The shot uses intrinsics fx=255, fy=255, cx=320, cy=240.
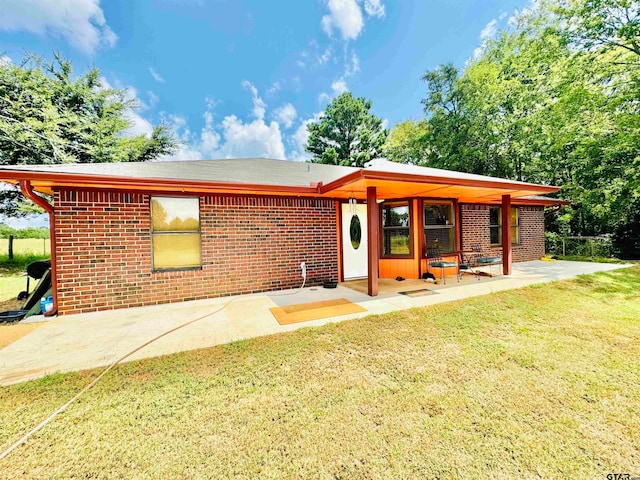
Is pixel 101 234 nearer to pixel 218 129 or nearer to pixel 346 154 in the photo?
pixel 346 154

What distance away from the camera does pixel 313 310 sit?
15.4ft

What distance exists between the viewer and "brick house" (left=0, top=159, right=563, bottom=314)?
15.3 feet

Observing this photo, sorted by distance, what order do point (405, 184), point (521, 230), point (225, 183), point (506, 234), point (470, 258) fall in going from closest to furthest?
point (225, 183) < point (405, 184) < point (506, 234) < point (470, 258) < point (521, 230)

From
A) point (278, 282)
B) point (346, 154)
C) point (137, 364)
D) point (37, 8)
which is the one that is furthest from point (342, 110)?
point (137, 364)

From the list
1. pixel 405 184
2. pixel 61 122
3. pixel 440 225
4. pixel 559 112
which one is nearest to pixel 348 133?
pixel 559 112

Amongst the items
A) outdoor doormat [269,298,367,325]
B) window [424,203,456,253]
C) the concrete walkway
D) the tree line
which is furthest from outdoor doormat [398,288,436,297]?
the tree line

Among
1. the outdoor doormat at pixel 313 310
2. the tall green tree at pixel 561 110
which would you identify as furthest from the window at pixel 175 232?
the tall green tree at pixel 561 110

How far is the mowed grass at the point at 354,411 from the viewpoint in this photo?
1635 mm

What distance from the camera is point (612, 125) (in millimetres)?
10898

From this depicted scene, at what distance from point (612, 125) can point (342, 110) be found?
56.9ft

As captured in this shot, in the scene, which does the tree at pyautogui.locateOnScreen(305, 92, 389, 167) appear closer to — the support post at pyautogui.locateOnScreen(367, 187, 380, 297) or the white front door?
the white front door

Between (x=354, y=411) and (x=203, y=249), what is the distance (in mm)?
4731

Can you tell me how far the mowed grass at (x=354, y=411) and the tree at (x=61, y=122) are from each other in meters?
15.6

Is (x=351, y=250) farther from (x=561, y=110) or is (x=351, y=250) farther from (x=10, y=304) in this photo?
(x=561, y=110)
